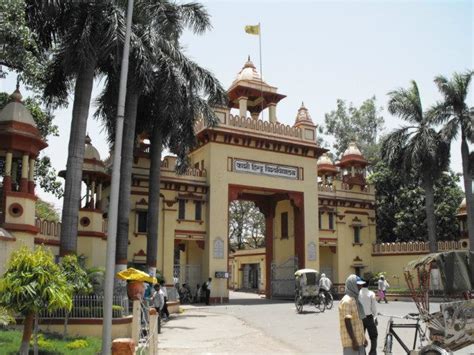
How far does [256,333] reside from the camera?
49.5ft

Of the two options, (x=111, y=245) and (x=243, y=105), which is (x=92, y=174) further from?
(x=243, y=105)

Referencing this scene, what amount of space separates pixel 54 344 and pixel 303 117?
2368 centimetres

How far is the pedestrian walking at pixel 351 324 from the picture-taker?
23.3ft

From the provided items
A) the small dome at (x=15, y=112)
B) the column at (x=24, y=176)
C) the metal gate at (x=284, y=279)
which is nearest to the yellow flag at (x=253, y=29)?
the metal gate at (x=284, y=279)

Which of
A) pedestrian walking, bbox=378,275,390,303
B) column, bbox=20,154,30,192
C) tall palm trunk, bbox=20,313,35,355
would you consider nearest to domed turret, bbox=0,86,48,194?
column, bbox=20,154,30,192

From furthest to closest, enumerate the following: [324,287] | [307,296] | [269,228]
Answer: [269,228]
[324,287]
[307,296]

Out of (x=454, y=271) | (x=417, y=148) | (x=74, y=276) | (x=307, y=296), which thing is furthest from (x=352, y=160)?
(x=74, y=276)

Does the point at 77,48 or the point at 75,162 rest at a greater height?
the point at 77,48

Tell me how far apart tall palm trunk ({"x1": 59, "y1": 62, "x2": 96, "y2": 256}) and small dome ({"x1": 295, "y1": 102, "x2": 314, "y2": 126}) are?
61.0 ft

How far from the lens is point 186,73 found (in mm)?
19344

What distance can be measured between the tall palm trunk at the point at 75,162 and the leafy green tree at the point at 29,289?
179 inches

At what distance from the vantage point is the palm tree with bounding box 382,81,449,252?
29094 millimetres

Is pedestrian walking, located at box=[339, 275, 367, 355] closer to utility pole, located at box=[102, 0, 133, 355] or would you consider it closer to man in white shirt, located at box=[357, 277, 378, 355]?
man in white shirt, located at box=[357, 277, 378, 355]

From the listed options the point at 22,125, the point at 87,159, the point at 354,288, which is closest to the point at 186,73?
the point at 87,159
